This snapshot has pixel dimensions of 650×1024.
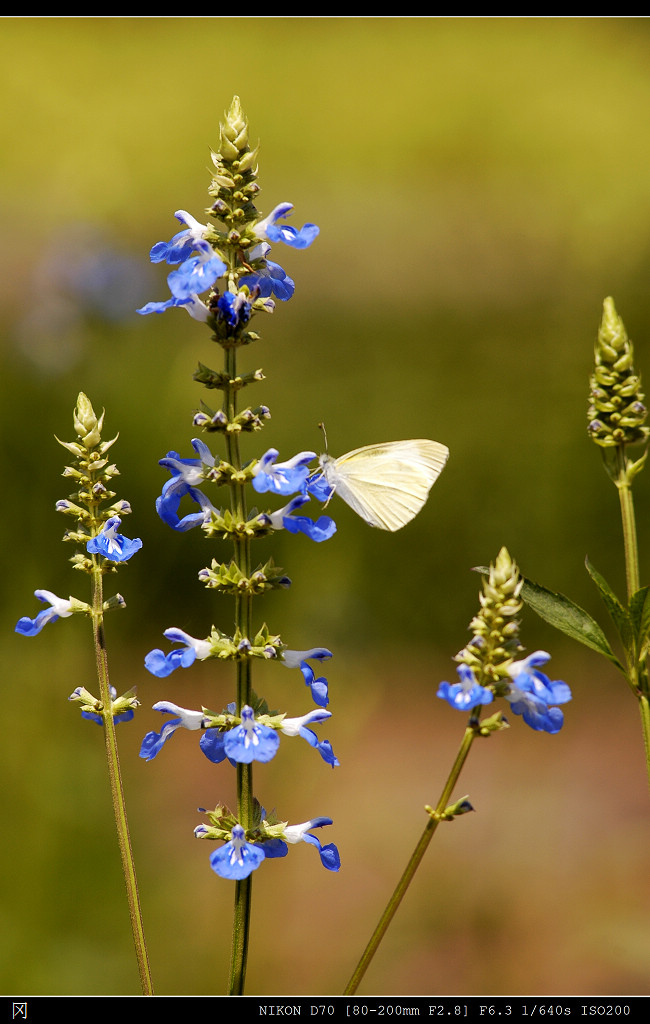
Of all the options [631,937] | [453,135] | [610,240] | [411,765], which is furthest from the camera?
[453,135]

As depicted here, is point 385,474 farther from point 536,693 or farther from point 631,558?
point 536,693

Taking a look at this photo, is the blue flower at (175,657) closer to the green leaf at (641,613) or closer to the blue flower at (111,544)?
the blue flower at (111,544)

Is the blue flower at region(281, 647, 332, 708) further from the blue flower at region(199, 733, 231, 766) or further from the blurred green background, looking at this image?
the blurred green background

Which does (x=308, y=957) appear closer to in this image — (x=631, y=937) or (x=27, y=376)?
(x=631, y=937)

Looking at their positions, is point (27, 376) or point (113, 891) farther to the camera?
point (27, 376)

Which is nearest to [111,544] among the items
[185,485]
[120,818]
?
[185,485]

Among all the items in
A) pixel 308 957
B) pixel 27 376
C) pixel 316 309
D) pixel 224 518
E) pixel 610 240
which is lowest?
pixel 308 957

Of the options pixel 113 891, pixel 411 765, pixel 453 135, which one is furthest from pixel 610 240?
pixel 113 891

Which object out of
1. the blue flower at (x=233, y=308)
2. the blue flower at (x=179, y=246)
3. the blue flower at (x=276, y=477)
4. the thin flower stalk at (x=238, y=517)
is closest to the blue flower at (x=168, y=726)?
the thin flower stalk at (x=238, y=517)
